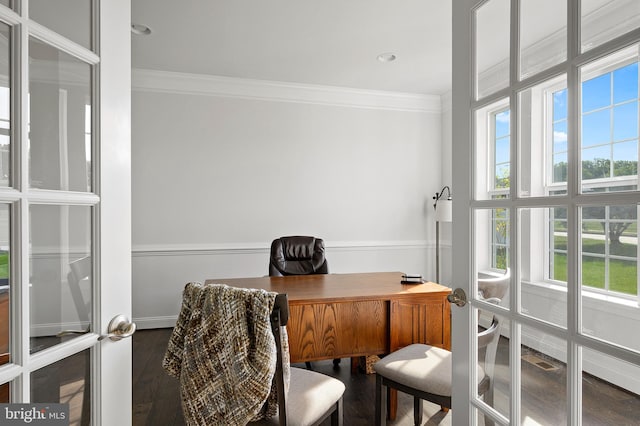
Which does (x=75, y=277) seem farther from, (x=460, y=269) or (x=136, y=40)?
(x=136, y=40)

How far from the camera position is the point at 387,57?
351 cm

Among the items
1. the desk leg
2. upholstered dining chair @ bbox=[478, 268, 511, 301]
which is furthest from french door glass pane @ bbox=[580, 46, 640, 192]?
the desk leg

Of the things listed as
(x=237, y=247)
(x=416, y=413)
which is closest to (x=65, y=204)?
(x=416, y=413)

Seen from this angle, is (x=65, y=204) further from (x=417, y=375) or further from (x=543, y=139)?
(x=417, y=375)

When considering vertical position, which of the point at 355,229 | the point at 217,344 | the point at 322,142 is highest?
the point at 322,142

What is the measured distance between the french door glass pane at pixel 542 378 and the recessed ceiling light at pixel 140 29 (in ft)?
10.7

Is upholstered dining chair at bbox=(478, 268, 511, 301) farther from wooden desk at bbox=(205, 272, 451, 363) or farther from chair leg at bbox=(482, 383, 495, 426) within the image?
wooden desk at bbox=(205, 272, 451, 363)

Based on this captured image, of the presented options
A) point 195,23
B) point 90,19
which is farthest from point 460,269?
point 195,23

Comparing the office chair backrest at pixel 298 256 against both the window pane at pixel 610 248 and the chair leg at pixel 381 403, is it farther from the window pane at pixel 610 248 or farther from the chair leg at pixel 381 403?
the window pane at pixel 610 248

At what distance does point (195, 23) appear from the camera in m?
2.87

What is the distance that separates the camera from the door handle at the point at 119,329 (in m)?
0.93

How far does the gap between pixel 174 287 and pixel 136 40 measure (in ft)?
7.77

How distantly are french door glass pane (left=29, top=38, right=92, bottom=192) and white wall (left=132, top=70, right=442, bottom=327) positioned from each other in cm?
318

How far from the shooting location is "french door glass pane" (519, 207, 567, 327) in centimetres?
85
